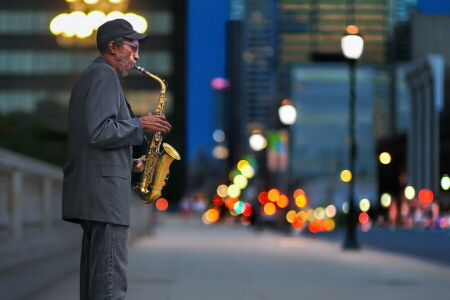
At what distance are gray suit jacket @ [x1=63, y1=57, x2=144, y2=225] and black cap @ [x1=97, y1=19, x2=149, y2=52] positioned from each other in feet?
0.52

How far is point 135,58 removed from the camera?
5.34 meters

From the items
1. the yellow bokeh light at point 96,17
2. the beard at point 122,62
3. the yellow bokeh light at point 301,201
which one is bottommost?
the yellow bokeh light at point 301,201

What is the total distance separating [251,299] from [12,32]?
119 metres

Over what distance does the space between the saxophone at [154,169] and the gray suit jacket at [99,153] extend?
440 mm

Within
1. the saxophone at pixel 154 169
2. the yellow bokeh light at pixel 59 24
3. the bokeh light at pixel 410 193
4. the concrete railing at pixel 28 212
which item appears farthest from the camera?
the bokeh light at pixel 410 193

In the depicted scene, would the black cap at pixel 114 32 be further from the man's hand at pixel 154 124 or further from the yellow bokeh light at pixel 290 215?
the yellow bokeh light at pixel 290 215

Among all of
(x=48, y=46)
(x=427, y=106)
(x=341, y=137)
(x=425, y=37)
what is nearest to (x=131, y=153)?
(x=425, y=37)

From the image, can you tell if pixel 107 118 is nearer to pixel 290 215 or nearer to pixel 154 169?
pixel 154 169

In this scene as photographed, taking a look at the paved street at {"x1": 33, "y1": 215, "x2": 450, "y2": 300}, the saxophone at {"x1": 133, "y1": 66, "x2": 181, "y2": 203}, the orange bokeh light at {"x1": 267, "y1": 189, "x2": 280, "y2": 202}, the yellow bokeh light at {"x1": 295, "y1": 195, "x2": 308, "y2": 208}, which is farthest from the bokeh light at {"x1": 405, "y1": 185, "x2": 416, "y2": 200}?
the saxophone at {"x1": 133, "y1": 66, "x2": 181, "y2": 203}

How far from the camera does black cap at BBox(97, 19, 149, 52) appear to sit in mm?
5258

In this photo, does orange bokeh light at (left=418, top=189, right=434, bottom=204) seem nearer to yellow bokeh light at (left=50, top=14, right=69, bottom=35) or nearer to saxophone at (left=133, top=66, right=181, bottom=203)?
yellow bokeh light at (left=50, top=14, right=69, bottom=35)

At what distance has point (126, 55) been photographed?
5312 mm

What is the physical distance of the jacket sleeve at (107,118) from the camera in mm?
5004

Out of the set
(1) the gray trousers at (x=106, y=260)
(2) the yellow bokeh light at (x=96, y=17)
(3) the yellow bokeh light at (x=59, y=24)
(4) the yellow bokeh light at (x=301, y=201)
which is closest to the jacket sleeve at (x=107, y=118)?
(1) the gray trousers at (x=106, y=260)
